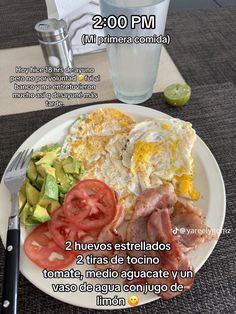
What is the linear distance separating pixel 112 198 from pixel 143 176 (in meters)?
0.15

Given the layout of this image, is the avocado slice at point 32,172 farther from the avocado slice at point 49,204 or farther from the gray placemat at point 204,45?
the gray placemat at point 204,45

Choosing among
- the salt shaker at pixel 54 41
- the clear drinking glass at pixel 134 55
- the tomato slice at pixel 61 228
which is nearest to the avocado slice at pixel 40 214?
the tomato slice at pixel 61 228

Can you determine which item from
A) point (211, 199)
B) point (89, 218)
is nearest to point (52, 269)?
point (89, 218)

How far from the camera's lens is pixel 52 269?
93cm

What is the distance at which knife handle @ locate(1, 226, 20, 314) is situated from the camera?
0.81m

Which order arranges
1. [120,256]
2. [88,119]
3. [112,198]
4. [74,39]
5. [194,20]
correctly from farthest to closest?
[194,20] → [74,39] → [88,119] → [112,198] → [120,256]

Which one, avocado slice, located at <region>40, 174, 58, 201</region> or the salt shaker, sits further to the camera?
the salt shaker

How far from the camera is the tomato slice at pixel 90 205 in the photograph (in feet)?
3.30

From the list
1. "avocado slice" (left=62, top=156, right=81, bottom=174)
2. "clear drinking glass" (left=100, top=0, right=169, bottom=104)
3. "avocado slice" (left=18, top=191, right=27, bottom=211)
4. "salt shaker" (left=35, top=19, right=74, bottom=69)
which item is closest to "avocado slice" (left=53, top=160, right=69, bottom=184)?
"avocado slice" (left=62, top=156, right=81, bottom=174)

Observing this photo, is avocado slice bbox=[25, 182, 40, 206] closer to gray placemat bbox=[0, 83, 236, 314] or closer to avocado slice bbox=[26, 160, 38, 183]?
avocado slice bbox=[26, 160, 38, 183]

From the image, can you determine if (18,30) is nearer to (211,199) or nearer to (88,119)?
(88,119)

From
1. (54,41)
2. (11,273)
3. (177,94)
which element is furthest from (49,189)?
(54,41)

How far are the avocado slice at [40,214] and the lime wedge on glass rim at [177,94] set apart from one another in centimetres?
78

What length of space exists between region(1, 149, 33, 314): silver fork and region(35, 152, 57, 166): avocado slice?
52mm
